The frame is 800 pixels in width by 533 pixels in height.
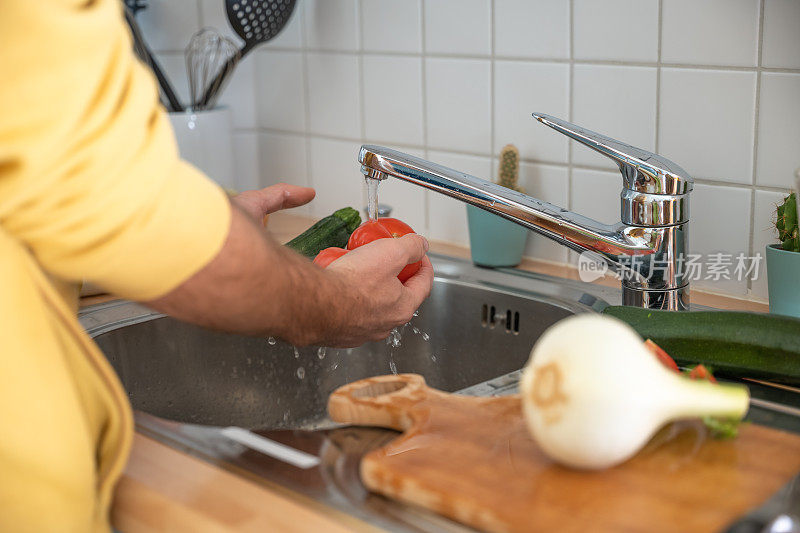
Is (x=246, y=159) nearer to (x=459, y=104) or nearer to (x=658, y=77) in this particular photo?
(x=459, y=104)

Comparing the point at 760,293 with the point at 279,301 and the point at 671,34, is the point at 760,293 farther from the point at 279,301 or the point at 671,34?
the point at 279,301

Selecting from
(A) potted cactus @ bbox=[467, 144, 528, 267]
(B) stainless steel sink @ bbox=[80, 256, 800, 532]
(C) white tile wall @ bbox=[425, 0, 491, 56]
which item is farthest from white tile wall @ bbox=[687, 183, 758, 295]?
(C) white tile wall @ bbox=[425, 0, 491, 56]

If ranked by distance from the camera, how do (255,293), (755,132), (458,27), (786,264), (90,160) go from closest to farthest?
(90,160) → (255,293) → (786,264) → (755,132) → (458,27)

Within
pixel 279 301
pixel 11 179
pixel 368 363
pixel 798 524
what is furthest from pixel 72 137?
pixel 368 363

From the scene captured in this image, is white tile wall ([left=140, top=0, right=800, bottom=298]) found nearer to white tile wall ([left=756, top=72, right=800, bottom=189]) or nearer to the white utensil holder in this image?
white tile wall ([left=756, top=72, right=800, bottom=189])

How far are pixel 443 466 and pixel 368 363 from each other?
59 centimetres

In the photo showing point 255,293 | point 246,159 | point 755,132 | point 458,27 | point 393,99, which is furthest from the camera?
point 246,159

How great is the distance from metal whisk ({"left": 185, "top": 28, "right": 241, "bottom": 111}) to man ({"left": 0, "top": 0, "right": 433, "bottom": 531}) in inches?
34.4

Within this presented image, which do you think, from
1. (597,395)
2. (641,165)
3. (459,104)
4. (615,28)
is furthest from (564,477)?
(459,104)

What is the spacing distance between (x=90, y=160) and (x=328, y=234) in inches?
27.0

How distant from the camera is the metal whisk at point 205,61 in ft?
5.06

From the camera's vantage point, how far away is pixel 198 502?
24.8 inches

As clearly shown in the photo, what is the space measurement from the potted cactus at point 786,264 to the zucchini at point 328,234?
1.75 feet

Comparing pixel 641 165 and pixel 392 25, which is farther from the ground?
pixel 392 25
